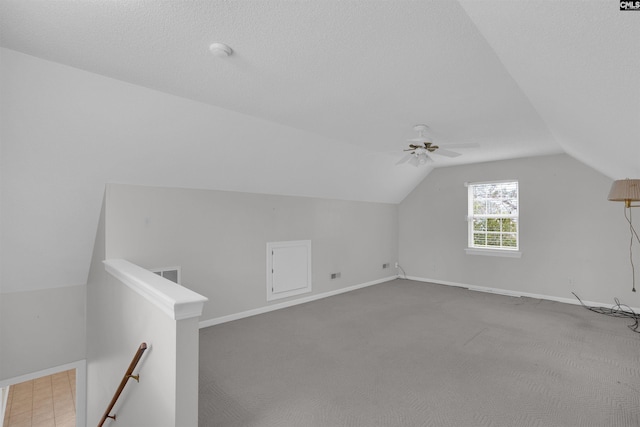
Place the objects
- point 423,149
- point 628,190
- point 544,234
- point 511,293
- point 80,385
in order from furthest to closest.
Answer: point 511,293 → point 544,234 → point 80,385 → point 423,149 → point 628,190

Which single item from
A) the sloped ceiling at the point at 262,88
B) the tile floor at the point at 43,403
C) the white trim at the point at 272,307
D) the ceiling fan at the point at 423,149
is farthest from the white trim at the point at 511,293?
the tile floor at the point at 43,403

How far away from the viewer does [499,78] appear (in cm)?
237

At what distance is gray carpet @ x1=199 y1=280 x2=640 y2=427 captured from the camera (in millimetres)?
2227

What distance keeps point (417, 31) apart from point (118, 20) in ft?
5.42

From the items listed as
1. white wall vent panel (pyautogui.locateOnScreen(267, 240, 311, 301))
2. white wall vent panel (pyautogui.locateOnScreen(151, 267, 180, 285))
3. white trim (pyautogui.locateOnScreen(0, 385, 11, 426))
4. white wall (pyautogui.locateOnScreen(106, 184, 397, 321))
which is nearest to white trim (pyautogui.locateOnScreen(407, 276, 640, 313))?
white wall (pyautogui.locateOnScreen(106, 184, 397, 321))

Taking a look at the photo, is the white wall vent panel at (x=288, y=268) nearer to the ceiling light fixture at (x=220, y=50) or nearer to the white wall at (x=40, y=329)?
the white wall at (x=40, y=329)

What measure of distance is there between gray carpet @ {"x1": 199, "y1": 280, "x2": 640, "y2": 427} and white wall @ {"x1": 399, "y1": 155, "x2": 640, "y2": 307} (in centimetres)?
69

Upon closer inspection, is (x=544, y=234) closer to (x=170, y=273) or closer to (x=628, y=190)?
(x=628, y=190)

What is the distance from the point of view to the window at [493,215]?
572cm

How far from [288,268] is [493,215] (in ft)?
13.3

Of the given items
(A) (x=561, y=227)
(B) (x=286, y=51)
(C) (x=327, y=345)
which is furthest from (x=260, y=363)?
(A) (x=561, y=227)

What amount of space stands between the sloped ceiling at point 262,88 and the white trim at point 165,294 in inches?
48.7

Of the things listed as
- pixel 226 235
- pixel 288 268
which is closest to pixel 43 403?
pixel 226 235

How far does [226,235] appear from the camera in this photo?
423 centimetres
